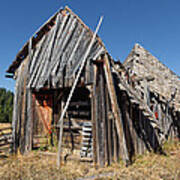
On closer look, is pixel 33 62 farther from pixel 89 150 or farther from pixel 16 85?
pixel 89 150

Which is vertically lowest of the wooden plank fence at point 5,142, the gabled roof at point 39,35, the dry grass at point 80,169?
the dry grass at point 80,169

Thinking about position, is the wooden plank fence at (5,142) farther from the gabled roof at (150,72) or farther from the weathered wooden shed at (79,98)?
the gabled roof at (150,72)

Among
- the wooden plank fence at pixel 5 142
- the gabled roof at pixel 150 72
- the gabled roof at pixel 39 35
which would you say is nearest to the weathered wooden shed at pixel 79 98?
the gabled roof at pixel 39 35

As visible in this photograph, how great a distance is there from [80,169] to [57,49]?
474 centimetres

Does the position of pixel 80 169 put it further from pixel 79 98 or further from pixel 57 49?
pixel 57 49

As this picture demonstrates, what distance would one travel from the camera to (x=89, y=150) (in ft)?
23.2

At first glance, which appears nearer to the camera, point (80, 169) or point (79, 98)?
point (80, 169)

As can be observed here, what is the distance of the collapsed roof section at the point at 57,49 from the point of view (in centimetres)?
717

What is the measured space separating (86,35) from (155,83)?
5.11 metres

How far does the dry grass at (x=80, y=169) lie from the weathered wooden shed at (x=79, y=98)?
0.45 metres

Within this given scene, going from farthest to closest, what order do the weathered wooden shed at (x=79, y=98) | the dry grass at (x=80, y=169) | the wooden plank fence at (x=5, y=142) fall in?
the wooden plank fence at (x=5, y=142) < the weathered wooden shed at (x=79, y=98) < the dry grass at (x=80, y=169)

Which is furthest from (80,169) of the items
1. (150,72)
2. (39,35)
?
(150,72)

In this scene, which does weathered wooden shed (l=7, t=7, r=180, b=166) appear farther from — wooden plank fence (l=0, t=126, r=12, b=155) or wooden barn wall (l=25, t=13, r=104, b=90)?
wooden plank fence (l=0, t=126, r=12, b=155)

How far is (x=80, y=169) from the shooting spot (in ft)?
19.4
